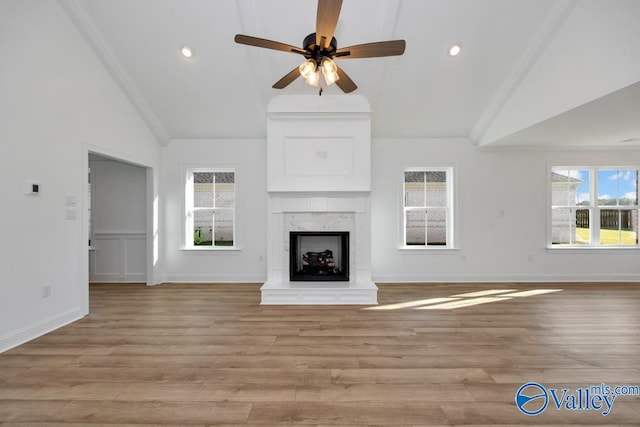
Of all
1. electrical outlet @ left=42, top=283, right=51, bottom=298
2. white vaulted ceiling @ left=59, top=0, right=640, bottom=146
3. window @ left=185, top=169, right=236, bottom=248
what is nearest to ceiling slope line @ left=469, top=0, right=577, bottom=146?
white vaulted ceiling @ left=59, top=0, right=640, bottom=146

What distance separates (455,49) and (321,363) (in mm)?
3788

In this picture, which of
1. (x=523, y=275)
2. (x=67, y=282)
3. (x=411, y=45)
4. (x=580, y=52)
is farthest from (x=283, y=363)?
(x=523, y=275)

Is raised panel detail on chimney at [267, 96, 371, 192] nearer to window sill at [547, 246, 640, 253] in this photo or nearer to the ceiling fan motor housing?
the ceiling fan motor housing

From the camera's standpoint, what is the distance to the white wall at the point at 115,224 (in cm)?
497

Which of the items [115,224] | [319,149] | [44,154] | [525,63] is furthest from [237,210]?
[525,63]

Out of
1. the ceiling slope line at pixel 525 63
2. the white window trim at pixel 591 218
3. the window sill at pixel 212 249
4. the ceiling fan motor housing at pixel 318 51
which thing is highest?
the ceiling slope line at pixel 525 63

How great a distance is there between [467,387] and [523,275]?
3917 millimetres

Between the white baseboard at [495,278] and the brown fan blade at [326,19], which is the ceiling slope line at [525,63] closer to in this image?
the white baseboard at [495,278]

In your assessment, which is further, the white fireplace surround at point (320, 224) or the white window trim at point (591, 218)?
the white window trim at point (591, 218)

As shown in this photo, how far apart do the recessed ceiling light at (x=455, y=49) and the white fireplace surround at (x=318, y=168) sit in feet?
3.88

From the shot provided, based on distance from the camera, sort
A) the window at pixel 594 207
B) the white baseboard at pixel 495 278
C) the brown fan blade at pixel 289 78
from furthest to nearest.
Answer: the window at pixel 594 207 < the white baseboard at pixel 495 278 < the brown fan blade at pixel 289 78

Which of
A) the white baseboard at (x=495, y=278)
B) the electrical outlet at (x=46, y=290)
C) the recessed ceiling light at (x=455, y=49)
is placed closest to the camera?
the electrical outlet at (x=46, y=290)

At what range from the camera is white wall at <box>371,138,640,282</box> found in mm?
4973

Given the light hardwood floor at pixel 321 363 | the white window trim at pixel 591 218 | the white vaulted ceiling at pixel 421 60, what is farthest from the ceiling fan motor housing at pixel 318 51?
the white window trim at pixel 591 218
